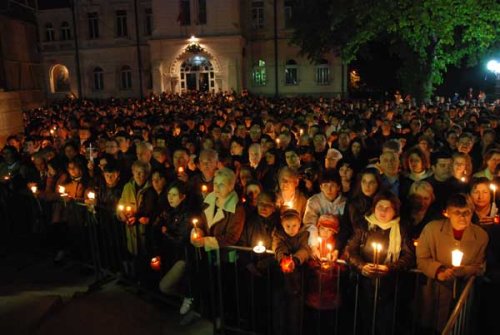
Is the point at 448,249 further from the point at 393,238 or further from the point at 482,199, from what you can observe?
the point at 482,199

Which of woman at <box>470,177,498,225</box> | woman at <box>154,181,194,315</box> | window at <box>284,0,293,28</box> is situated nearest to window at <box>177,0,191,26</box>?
window at <box>284,0,293,28</box>

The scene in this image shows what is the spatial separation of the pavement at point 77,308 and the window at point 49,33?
41210 millimetres

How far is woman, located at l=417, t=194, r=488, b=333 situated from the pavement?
217 centimetres

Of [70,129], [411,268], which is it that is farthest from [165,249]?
[70,129]

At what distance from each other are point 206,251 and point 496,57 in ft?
85.5

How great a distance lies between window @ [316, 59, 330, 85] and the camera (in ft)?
123

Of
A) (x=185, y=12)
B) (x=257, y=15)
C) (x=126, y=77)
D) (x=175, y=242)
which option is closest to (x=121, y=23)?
(x=126, y=77)

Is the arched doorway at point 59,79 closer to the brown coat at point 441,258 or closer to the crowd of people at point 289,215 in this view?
the crowd of people at point 289,215

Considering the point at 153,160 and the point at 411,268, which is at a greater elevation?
the point at 153,160

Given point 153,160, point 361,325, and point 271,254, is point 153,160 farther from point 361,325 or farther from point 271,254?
point 361,325

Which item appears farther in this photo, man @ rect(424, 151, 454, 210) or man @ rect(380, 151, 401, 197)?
man @ rect(380, 151, 401, 197)

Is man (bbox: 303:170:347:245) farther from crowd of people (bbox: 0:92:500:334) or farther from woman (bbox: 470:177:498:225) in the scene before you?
woman (bbox: 470:177:498:225)

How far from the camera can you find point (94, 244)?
18.5 ft

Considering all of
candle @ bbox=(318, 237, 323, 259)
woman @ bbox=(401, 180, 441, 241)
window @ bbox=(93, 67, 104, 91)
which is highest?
window @ bbox=(93, 67, 104, 91)
